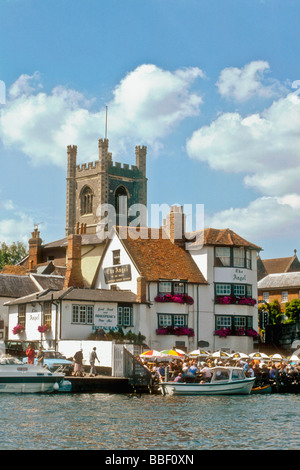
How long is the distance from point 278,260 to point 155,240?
4152 centimetres

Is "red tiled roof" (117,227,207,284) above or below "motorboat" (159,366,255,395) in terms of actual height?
above

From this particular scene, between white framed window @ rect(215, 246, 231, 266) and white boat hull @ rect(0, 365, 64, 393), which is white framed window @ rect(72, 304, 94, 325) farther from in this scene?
white boat hull @ rect(0, 365, 64, 393)

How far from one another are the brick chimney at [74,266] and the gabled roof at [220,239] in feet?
33.9

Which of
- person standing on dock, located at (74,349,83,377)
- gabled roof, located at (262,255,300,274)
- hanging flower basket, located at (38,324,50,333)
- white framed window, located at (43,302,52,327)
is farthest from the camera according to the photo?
gabled roof, located at (262,255,300,274)

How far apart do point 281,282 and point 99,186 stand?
46.2 meters

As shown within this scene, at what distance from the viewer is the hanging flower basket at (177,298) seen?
196ft

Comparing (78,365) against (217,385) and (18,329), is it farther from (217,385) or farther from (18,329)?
(18,329)

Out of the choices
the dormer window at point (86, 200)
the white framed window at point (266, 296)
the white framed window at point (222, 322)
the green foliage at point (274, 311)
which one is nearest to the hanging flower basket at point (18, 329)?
the white framed window at point (222, 322)

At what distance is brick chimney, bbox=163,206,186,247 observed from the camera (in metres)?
64.7

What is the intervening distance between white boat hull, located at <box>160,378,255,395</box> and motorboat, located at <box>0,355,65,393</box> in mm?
6337

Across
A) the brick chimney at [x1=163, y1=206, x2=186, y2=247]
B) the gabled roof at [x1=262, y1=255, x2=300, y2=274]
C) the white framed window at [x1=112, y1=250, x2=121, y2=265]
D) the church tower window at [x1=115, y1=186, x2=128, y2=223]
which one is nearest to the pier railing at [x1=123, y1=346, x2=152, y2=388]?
the white framed window at [x1=112, y1=250, x2=121, y2=265]

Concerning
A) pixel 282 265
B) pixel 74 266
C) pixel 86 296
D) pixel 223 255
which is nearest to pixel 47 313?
pixel 86 296

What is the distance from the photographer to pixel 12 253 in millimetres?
111188

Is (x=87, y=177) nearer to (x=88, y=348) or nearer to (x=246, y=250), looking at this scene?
(x=246, y=250)
